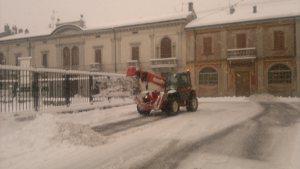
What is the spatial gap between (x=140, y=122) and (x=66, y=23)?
3139cm

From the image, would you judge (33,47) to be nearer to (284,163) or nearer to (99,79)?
(99,79)

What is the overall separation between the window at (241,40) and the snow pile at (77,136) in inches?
1010

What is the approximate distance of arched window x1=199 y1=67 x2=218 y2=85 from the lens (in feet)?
111

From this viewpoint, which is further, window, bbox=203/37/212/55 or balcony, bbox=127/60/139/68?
balcony, bbox=127/60/139/68

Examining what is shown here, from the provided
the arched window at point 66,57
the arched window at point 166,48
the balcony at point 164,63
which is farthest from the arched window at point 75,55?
the arched window at point 166,48

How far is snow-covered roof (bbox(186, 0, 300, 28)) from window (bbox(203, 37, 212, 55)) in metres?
1.31

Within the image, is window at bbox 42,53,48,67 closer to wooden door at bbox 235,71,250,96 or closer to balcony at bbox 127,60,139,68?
balcony at bbox 127,60,139,68

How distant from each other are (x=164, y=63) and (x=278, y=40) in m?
10.4

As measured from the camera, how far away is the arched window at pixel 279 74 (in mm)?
30703

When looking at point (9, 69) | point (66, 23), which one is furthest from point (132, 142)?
point (66, 23)

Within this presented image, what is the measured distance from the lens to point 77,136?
29.1ft

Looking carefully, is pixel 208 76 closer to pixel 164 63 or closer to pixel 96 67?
pixel 164 63

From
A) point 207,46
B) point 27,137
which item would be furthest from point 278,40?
point 27,137

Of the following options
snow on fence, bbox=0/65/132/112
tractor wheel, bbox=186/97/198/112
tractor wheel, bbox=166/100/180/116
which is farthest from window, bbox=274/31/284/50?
tractor wheel, bbox=166/100/180/116
